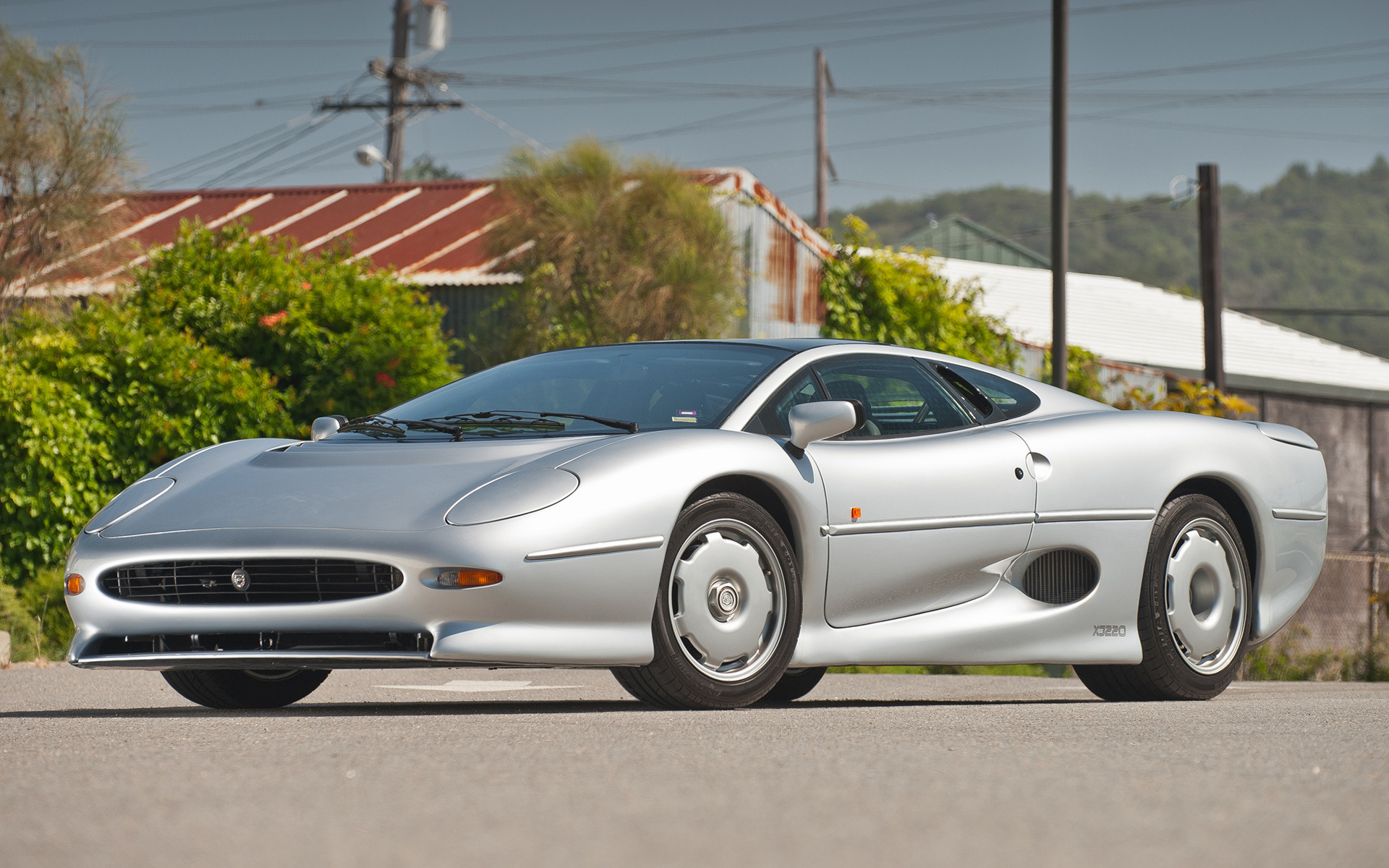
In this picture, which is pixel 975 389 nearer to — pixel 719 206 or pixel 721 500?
pixel 721 500

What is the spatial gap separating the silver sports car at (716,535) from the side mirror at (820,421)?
1 centimetres

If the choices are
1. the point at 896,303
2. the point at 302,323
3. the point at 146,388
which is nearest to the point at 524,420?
the point at 146,388

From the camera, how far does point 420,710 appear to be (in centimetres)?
580

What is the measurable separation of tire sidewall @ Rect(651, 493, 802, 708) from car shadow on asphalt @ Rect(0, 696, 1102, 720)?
0.09 m

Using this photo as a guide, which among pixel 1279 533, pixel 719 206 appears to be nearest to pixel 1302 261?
pixel 719 206

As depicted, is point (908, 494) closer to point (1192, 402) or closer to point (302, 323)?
point (302, 323)

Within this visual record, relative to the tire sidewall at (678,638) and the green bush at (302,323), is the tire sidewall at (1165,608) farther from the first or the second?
the green bush at (302,323)

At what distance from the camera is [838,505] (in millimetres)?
5754

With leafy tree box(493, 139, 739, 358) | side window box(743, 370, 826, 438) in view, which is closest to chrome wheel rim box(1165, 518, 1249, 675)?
side window box(743, 370, 826, 438)

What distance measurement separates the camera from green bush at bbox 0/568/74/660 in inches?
387

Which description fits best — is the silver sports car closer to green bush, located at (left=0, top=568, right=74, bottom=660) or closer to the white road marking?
the white road marking

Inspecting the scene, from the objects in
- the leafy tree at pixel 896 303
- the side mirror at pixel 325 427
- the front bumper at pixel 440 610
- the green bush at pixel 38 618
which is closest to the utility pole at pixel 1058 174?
the leafy tree at pixel 896 303

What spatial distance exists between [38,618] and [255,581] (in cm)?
585

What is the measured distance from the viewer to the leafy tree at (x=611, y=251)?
47.6ft
